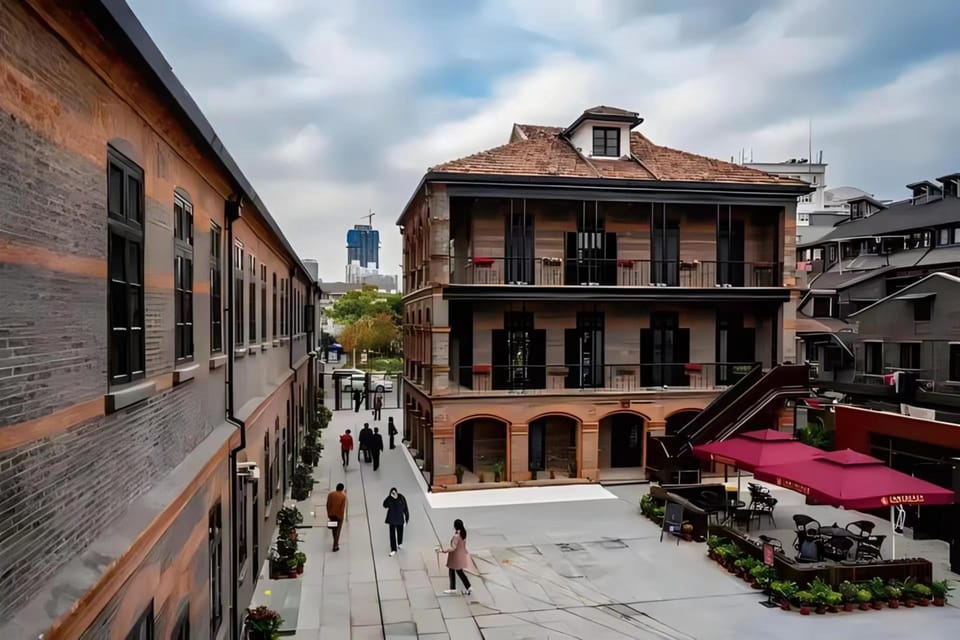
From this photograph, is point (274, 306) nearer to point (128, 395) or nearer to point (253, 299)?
point (253, 299)

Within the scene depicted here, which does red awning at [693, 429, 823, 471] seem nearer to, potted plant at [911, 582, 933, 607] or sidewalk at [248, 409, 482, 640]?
potted plant at [911, 582, 933, 607]

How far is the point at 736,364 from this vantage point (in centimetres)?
2498

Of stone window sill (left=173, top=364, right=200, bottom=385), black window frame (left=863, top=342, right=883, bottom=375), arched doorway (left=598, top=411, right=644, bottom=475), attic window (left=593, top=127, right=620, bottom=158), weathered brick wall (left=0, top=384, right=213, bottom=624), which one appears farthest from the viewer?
black window frame (left=863, top=342, right=883, bottom=375)

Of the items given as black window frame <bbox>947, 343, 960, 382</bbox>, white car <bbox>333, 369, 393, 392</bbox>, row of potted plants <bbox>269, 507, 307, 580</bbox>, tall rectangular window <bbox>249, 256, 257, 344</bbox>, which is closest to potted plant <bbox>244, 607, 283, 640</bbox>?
row of potted plants <bbox>269, 507, 307, 580</bbox>

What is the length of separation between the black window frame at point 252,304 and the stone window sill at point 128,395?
7445 millimetres

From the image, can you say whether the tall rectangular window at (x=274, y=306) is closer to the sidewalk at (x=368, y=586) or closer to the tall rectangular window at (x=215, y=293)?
the sidewalk at (x=368, y=586)

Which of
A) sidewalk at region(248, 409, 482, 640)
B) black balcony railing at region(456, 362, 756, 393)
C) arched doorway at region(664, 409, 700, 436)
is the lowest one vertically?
Answer: sidewalk at region(248, 409, 482, 640)

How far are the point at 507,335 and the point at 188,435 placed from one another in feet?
56.6

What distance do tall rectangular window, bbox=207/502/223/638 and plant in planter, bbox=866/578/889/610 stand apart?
12150mm

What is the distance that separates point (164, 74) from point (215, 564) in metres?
6.45

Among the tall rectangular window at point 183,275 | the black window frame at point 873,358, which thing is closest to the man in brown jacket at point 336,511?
the tall rectangular window at point 183,275

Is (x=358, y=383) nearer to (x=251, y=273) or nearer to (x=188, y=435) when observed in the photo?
(x=251, y=273)

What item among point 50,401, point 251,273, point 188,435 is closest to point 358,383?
point 251,273

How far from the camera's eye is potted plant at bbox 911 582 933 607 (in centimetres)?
1354
